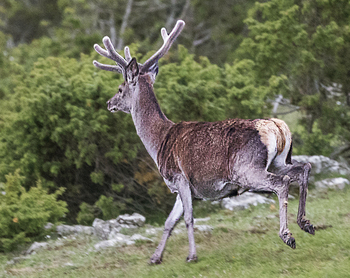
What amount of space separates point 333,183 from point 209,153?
19.9 ft

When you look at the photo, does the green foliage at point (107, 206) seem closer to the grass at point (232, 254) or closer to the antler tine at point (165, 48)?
the grass at point (232, 254)

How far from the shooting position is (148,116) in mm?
6781

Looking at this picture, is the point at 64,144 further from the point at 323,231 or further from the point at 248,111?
the point at 323,231

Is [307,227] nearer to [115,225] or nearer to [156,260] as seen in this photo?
[156,260]

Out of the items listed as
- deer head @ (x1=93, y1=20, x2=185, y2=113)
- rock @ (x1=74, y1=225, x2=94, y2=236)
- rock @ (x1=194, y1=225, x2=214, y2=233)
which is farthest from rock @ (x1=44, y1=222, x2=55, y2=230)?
deer head @ (x1=93, y1=20, x2=185, y2=113)

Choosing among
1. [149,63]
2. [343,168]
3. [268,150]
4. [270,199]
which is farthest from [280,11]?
[268,150]

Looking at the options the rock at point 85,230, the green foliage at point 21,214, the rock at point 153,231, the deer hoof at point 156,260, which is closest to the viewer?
the deer hoof at point 156,260

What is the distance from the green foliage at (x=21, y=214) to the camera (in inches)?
369

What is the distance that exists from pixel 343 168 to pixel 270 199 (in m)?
2.83

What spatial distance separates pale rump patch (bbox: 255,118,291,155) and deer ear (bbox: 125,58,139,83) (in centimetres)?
190

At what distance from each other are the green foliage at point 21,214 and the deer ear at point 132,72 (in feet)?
14.0

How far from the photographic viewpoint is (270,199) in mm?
10992

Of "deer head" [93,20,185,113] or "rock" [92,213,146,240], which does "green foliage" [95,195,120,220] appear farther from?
"deer head" [93,20,185,113]

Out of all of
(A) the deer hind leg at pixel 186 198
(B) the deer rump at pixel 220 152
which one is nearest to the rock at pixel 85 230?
(B) the deer rump at pixel 220 152
